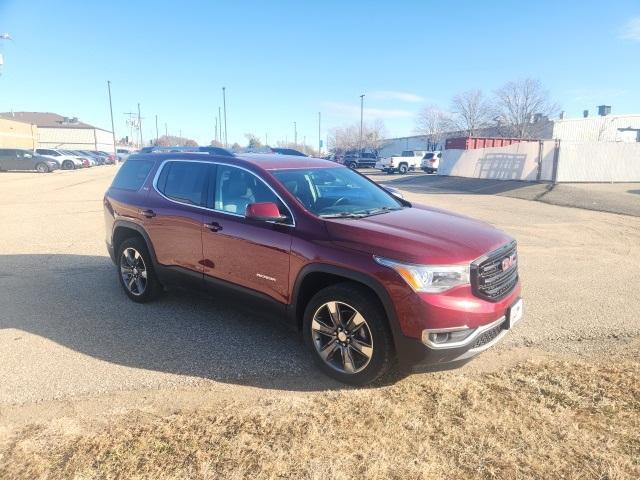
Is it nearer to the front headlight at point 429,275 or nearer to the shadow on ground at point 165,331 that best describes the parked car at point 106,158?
the shadow on ground at point 165,331

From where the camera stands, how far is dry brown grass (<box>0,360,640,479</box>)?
8.55 ft

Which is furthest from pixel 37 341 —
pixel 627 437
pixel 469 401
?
pixel 627 437

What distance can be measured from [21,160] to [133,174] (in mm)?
39404

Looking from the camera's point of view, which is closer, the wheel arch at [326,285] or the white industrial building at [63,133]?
the wheel arch at [326,285]

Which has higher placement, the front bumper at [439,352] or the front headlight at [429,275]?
the front headlight at [429,275]

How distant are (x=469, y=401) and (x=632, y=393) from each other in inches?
48.9

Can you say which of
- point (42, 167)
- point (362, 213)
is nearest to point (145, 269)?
point (362, 213)

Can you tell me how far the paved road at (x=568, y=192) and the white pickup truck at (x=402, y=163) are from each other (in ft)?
39.2

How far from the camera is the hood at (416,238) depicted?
323cm

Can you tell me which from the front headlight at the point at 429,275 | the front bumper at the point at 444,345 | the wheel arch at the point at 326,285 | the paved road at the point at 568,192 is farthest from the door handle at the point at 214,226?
the paved road at the point at 568,192

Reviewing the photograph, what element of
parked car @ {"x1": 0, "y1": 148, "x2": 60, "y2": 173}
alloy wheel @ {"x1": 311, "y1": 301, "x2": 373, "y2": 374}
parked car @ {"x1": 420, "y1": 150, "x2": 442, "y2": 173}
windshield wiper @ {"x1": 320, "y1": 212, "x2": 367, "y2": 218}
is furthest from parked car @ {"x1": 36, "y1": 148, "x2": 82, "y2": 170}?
alloy wheel @ {"x1": 311, "y1": 301, "x2": 373, "y2": 374}

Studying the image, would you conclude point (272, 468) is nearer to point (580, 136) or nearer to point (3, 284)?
point (3, 284)

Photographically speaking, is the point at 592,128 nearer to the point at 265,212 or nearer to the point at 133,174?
the point at 133,174

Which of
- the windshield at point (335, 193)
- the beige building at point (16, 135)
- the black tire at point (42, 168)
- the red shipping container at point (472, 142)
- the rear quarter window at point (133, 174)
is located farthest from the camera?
the beige building at point (16, 135)
